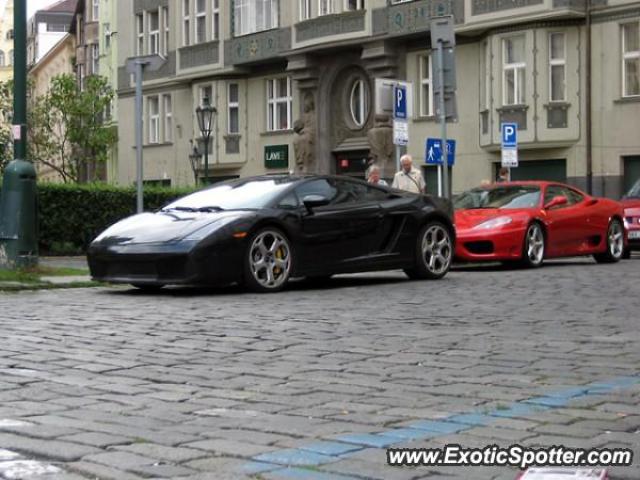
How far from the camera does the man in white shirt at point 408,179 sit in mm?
19625

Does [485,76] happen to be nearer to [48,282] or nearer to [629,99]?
[629,99]

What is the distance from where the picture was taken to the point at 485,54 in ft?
123

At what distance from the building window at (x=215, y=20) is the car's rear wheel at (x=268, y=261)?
36.4 m

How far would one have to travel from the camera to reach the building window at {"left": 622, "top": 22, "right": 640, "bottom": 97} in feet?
112

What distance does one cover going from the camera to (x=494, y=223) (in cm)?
1764

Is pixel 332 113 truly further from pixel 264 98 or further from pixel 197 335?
pixel 197 335

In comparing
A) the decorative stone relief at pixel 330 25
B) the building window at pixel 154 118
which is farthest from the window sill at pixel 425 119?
the building window at pixel 154 118

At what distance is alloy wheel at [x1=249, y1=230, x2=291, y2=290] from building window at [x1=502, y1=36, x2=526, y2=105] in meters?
24.2

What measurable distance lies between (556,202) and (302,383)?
12703 mm

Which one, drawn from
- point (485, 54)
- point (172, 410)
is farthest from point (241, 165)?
point (172, 410)

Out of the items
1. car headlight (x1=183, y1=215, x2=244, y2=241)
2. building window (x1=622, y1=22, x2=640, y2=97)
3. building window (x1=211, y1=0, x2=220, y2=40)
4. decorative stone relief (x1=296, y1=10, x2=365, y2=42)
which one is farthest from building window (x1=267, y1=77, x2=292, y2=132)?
car headlight (x1=183, y1=215, x2=244, y2=241)

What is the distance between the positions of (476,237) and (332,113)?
26.4 meters

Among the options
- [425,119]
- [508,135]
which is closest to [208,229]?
[508,135]

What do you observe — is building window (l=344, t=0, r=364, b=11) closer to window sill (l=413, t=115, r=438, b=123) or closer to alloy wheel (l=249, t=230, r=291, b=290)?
window sill (l=413, t=115, r=438, b=123)
